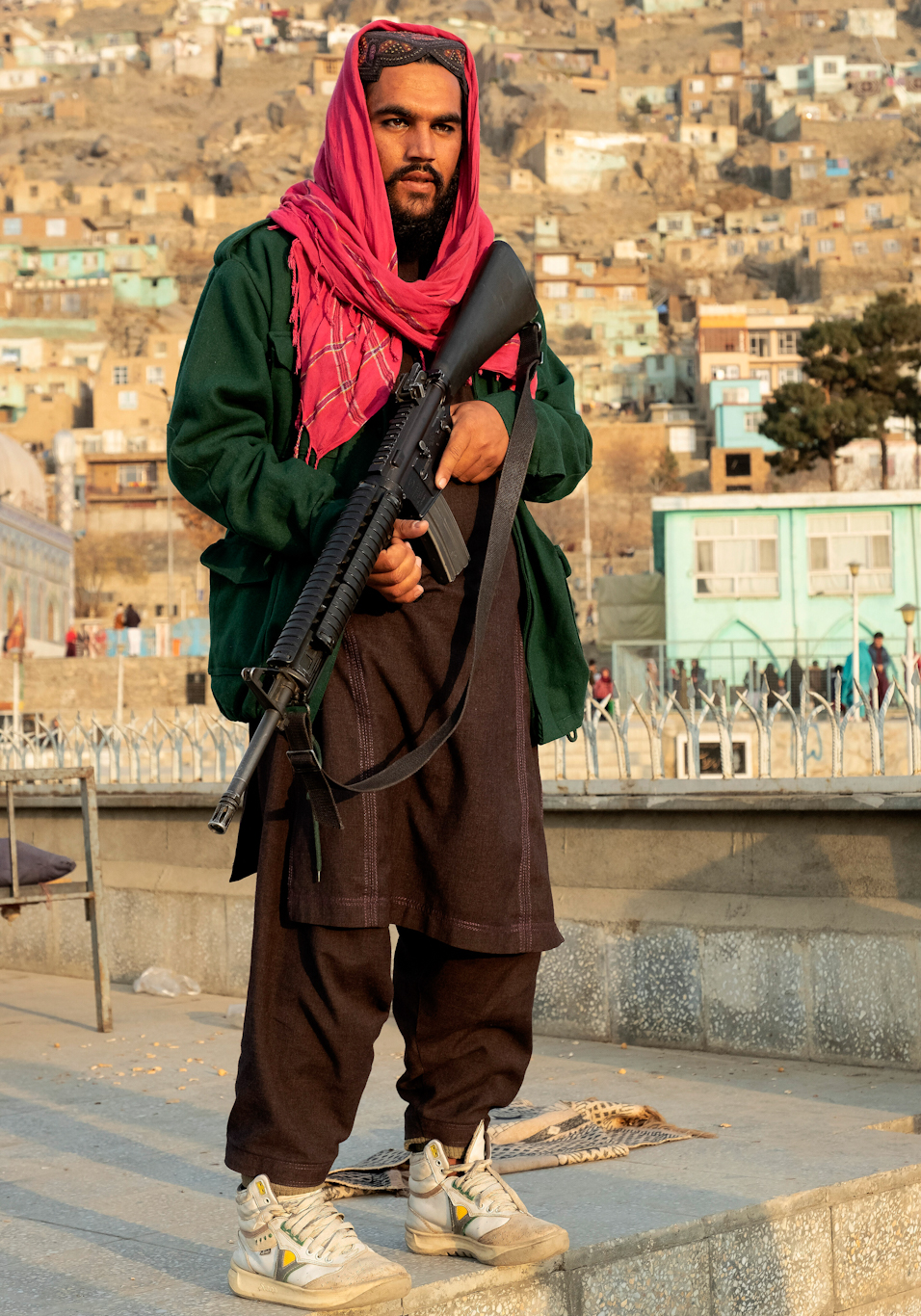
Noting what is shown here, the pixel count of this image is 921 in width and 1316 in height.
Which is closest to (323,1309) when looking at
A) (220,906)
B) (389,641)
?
(389,641)

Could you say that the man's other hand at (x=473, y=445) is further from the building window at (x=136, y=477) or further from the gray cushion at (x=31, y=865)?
the building window at (x=136, y=477)

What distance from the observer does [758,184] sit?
12319cm

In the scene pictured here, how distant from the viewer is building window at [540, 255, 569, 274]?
97875 millimetres

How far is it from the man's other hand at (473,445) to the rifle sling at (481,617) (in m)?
0.03

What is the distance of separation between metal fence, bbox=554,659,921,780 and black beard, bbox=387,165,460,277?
9.65ft

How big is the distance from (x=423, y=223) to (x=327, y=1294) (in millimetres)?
1926

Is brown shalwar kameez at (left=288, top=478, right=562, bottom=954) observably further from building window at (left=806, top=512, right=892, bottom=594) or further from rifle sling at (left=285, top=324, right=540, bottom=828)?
building window at (left=806, top=512, right=892, bottom=594)

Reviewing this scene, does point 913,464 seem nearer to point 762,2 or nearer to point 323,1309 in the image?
point 323,1309

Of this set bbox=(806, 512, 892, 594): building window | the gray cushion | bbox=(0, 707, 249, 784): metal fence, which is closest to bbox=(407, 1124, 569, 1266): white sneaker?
the gray cushion

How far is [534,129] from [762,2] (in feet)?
135

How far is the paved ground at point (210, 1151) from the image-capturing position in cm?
285

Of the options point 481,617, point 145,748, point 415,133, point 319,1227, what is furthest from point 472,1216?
point 145,748

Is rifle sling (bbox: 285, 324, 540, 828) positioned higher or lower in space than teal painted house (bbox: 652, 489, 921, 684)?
lower

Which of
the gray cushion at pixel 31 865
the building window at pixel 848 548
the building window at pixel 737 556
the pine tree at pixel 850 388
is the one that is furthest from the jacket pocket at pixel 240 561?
the pine tree at pixel 850 388
